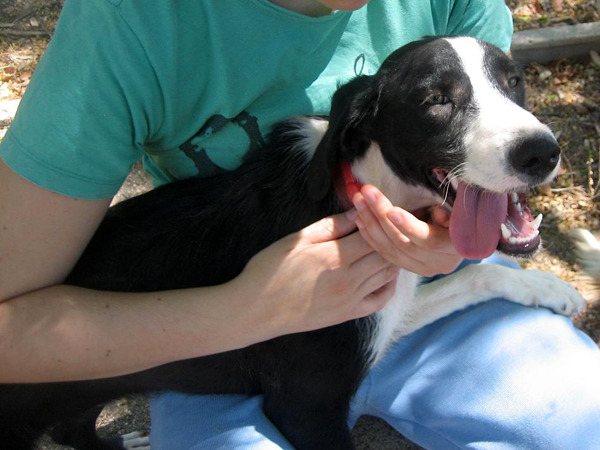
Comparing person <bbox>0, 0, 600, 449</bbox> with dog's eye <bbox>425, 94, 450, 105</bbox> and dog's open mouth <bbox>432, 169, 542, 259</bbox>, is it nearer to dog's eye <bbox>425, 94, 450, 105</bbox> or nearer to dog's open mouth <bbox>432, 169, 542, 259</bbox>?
dog's open mouth <bbox>432, 169, 542, 259</bbox>

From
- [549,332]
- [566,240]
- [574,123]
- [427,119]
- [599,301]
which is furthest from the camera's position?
[574,123]

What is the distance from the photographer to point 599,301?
2.76 metres

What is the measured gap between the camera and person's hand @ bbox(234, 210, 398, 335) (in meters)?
1.77

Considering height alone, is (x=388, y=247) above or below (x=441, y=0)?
below

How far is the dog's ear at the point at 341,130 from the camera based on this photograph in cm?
162

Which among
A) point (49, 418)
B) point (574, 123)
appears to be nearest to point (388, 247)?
point (49, 418)

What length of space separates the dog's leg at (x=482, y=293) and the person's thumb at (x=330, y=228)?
522 millimetres

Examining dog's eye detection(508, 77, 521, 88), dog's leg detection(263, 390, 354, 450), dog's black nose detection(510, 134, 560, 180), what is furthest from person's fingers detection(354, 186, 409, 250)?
dog's leg detection(263, 390, 354, 450)

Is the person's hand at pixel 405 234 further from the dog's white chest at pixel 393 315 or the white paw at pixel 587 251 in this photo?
the white paw at pixel 587 251

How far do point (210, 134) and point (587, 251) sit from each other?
1908mm

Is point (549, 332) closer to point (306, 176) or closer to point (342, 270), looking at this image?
point (342, 270)

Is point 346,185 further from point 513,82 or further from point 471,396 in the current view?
point 471,396

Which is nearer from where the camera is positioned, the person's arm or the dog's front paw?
the person's arm

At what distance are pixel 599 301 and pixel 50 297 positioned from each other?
7.40 ft
